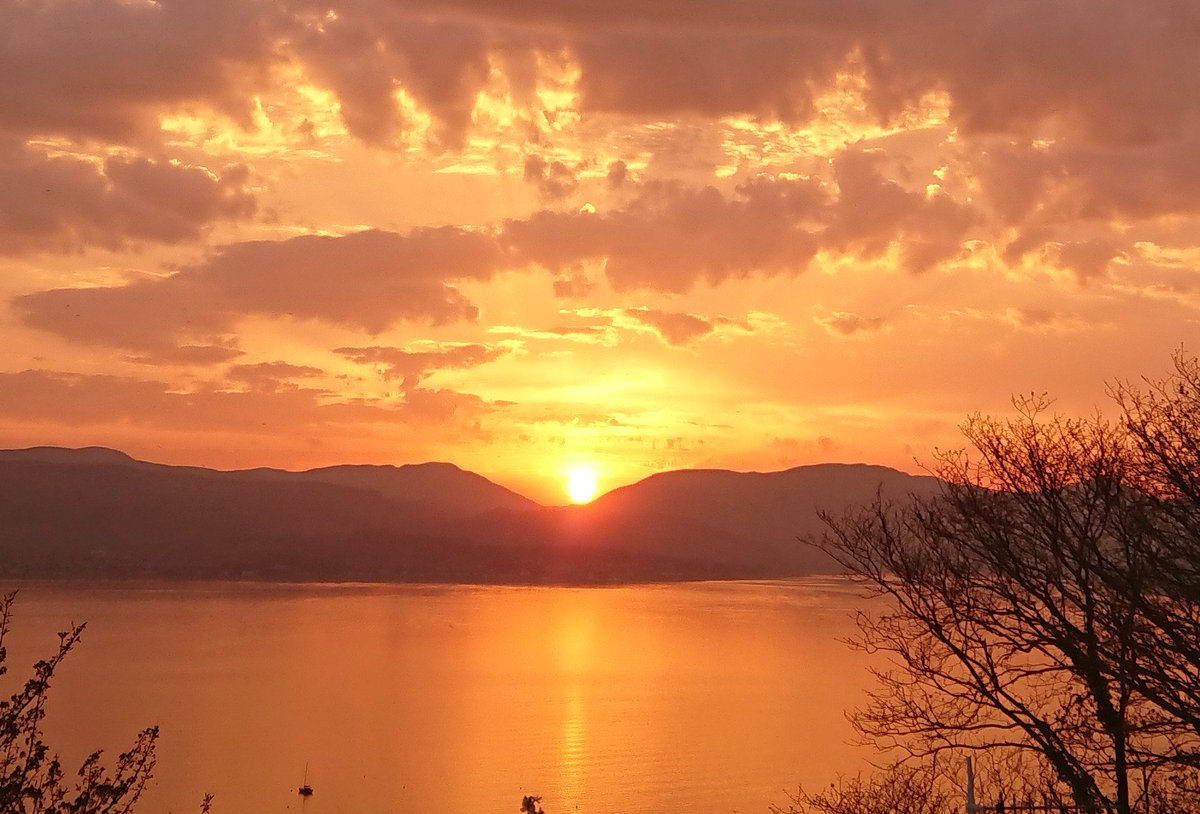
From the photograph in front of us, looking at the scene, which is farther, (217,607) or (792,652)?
(217,607)

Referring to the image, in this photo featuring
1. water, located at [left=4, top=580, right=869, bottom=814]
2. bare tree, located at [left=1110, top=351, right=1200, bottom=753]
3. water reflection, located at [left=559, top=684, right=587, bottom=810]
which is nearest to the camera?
bare tree, located at [left=1110, top=351, right=1200, bottom=753]

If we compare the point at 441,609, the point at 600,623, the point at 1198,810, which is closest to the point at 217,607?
the point at 441,609

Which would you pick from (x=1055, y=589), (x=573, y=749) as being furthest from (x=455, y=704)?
(x=1055, y=589)

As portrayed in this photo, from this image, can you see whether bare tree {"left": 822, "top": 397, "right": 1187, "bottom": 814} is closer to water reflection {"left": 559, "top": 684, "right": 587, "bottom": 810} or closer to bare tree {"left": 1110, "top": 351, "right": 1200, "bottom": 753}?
bare tree {"left": 1110, "top": 351, "right": 1200, "bottom": 753}

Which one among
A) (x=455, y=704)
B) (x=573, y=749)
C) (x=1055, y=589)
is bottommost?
(x=573, y=749)

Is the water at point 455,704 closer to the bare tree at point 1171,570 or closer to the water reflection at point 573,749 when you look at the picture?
the water reflection at point 573,749

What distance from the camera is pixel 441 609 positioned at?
140250 mm

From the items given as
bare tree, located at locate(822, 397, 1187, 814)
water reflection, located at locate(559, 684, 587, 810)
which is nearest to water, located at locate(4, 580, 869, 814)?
water reflection, located at locate(559, 684, 587, 810)

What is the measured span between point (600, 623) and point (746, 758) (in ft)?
246

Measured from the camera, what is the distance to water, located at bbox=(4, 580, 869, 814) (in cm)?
4438

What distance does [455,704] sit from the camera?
66.2 m

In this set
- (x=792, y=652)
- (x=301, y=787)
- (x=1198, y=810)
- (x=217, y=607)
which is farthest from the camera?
(x=217, y=607)

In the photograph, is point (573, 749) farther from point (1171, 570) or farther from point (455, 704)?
point (1171, 570)

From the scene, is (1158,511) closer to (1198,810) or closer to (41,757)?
(1198,810)
